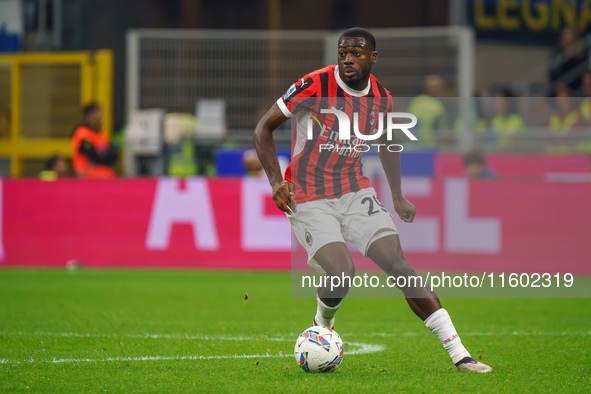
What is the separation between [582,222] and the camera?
11352mm

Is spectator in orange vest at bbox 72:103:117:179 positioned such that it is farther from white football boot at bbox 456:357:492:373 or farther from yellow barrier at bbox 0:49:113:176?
white football boot at bbox 456:357:492:373

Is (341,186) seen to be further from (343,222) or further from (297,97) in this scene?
(297,97)

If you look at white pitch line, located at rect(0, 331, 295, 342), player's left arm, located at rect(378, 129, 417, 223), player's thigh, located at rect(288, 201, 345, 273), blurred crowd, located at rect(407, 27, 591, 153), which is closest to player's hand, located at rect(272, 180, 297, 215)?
player's thigh, located at rect(288, 201, 345, 273)

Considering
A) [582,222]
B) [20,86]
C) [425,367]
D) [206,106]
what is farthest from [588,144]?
[20,86]

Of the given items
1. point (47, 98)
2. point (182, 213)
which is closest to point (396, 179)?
point (182, 213)

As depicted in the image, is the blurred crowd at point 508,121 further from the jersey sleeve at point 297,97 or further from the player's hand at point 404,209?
the jersey sleeve at point 297,97

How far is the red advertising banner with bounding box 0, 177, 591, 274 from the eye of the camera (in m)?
11.4

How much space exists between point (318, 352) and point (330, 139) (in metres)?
1.32

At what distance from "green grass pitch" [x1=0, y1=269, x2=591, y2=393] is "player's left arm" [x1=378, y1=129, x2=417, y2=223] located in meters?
0.95

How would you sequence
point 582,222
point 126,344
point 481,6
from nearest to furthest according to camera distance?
point 126,344, point 582,222, point 481,6

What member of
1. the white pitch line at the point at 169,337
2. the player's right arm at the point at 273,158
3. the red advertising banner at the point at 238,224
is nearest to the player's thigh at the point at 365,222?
the player's right arm at the point at 273,158

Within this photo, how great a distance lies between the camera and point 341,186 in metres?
5.64

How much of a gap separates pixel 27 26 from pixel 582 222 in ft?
33.5

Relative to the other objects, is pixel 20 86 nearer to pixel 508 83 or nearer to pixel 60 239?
pixel 60 239
